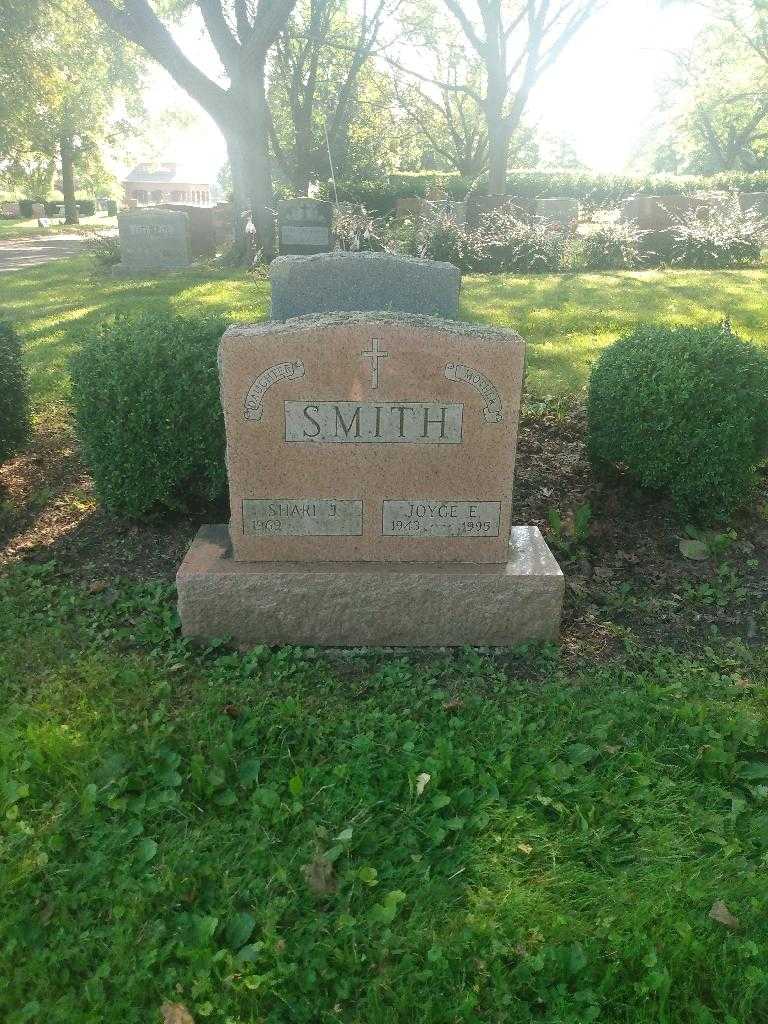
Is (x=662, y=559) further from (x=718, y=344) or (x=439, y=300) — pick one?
(x=439, y=300)

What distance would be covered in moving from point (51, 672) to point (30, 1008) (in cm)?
166

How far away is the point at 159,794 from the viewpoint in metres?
2.83

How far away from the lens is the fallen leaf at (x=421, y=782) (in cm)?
285

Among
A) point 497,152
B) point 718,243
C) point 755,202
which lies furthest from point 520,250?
point 755,202

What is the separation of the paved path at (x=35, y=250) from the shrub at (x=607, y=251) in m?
12.2

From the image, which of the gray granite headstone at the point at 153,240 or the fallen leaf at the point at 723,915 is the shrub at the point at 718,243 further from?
the fallen leaf at the point at 723,915

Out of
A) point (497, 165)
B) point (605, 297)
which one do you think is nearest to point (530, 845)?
point (605, 297)

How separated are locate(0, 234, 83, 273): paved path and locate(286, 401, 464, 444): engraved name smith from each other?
667 inches

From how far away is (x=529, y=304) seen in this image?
1073 cm

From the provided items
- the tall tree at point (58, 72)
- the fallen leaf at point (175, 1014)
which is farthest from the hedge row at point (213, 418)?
the tall tree at point (58, 72)

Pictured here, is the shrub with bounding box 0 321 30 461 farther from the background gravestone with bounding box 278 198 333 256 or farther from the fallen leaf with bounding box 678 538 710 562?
the background gravestone with bounding box 278 198 333 256

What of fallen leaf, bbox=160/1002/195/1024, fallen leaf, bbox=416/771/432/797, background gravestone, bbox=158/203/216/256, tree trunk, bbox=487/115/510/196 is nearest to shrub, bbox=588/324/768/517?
fallen leaf, bbox=416/771/432/797

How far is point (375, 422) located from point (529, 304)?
768 centimetres

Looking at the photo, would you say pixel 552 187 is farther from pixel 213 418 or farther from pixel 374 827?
pixel 374 827
